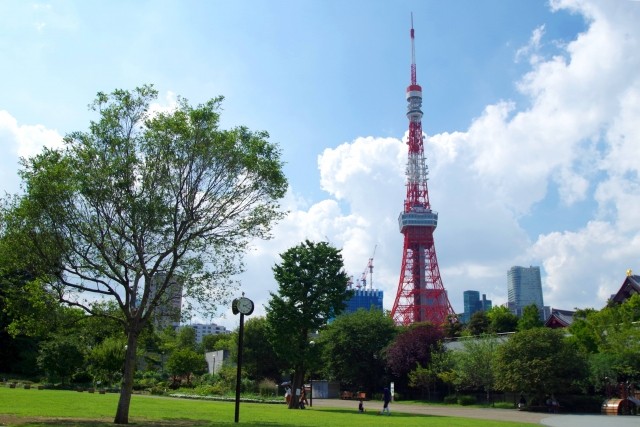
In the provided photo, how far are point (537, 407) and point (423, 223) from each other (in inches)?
2344

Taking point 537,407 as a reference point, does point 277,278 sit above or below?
above

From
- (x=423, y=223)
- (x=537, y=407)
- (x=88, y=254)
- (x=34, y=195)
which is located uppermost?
(x=423, y=223)

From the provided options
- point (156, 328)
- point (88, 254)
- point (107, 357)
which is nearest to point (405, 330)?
point (107, 357)

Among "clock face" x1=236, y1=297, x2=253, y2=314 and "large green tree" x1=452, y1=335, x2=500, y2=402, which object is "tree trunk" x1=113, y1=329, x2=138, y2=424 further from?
"large green tree" x1=452, y1=335, x2=500, y2=402

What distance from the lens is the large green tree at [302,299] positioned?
34938 mm

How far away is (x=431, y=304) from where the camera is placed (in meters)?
91.9

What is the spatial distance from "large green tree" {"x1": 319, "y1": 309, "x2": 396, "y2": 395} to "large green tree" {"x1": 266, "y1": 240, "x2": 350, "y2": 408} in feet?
59.5

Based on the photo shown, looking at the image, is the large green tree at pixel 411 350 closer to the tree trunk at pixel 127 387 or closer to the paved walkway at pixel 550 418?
the paved walkway at pixel 550 418

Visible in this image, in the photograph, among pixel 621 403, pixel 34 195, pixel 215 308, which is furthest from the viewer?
pixel 621 403

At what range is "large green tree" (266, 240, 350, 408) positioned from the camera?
3494 cm

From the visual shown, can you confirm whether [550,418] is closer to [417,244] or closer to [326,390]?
[326,390]

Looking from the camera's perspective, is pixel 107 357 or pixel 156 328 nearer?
pixel 156 328

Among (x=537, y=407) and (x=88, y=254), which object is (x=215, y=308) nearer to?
(x=88, y=254)

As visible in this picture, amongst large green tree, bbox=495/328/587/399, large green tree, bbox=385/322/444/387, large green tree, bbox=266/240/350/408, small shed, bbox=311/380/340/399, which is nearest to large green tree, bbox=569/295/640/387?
large green tree, bbox=495/328/587/399
